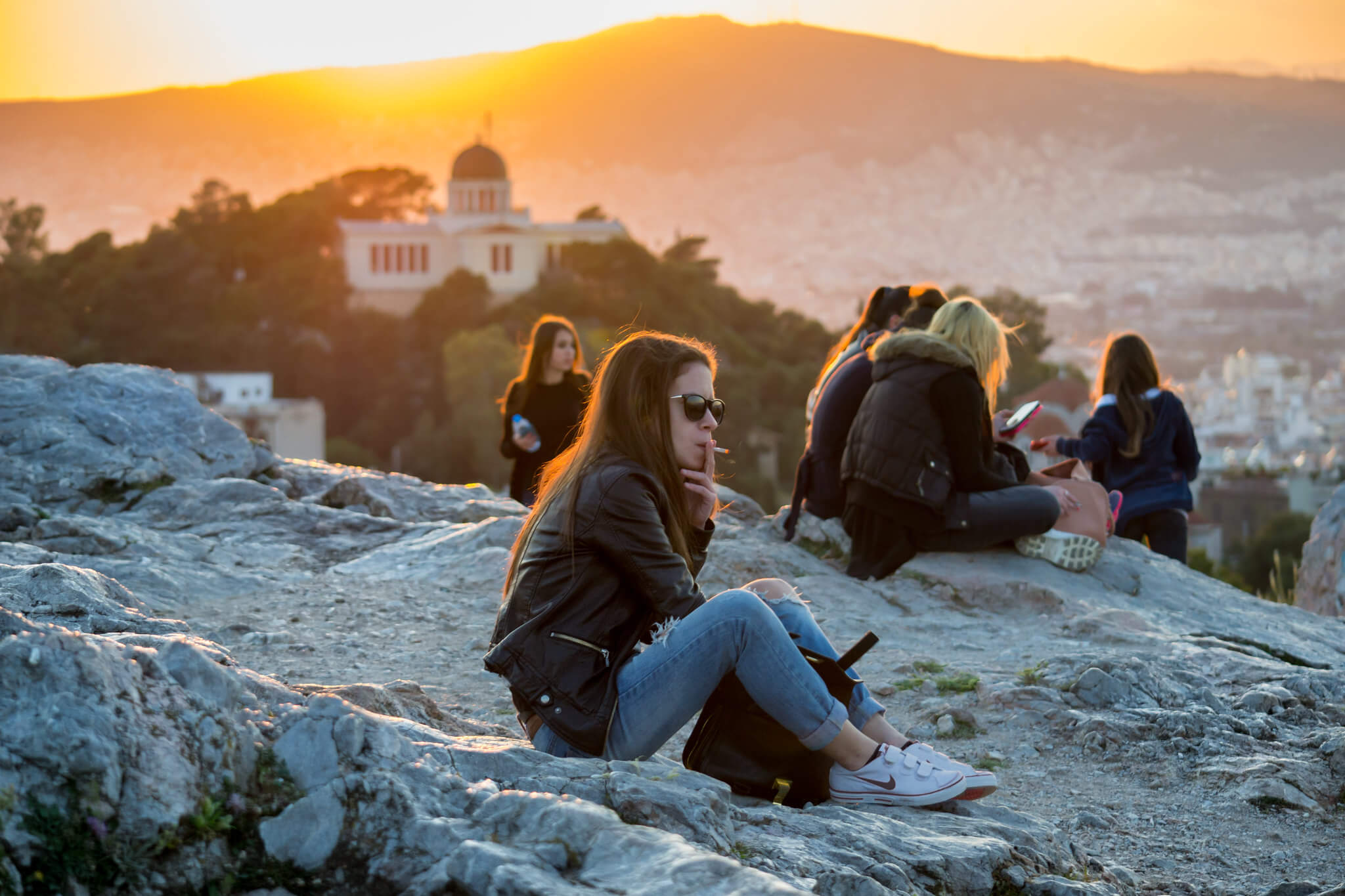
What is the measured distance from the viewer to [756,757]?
2.91 metres

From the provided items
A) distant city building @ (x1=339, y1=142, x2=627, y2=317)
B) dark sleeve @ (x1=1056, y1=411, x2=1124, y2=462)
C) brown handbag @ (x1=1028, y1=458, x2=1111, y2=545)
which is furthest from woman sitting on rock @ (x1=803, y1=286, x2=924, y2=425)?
distant city building @ (x1=339, y1=142, x2=627, y2=317)

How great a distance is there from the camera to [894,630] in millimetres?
5199

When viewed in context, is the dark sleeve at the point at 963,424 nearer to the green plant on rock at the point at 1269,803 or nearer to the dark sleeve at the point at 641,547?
the green plant on rock at the point at 1269,803

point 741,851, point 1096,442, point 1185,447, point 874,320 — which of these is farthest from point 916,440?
point 741,851

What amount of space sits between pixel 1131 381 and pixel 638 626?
437cm

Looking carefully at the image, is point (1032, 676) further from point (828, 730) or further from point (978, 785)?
point (828, 730)

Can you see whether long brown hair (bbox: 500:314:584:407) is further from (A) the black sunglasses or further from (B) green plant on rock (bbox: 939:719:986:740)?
(A) the black sunglasses

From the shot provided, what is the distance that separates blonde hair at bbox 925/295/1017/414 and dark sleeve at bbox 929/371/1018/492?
3.3 inches

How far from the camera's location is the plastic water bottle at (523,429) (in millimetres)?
7090

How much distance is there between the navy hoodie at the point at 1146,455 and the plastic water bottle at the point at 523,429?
110 inches

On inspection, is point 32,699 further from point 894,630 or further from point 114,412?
point 114,412

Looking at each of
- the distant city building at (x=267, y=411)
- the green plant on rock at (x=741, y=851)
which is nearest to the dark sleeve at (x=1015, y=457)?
the green plant on rock at (x=741, y=851)

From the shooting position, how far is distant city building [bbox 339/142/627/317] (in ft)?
192

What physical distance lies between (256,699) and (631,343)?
1170 mm
